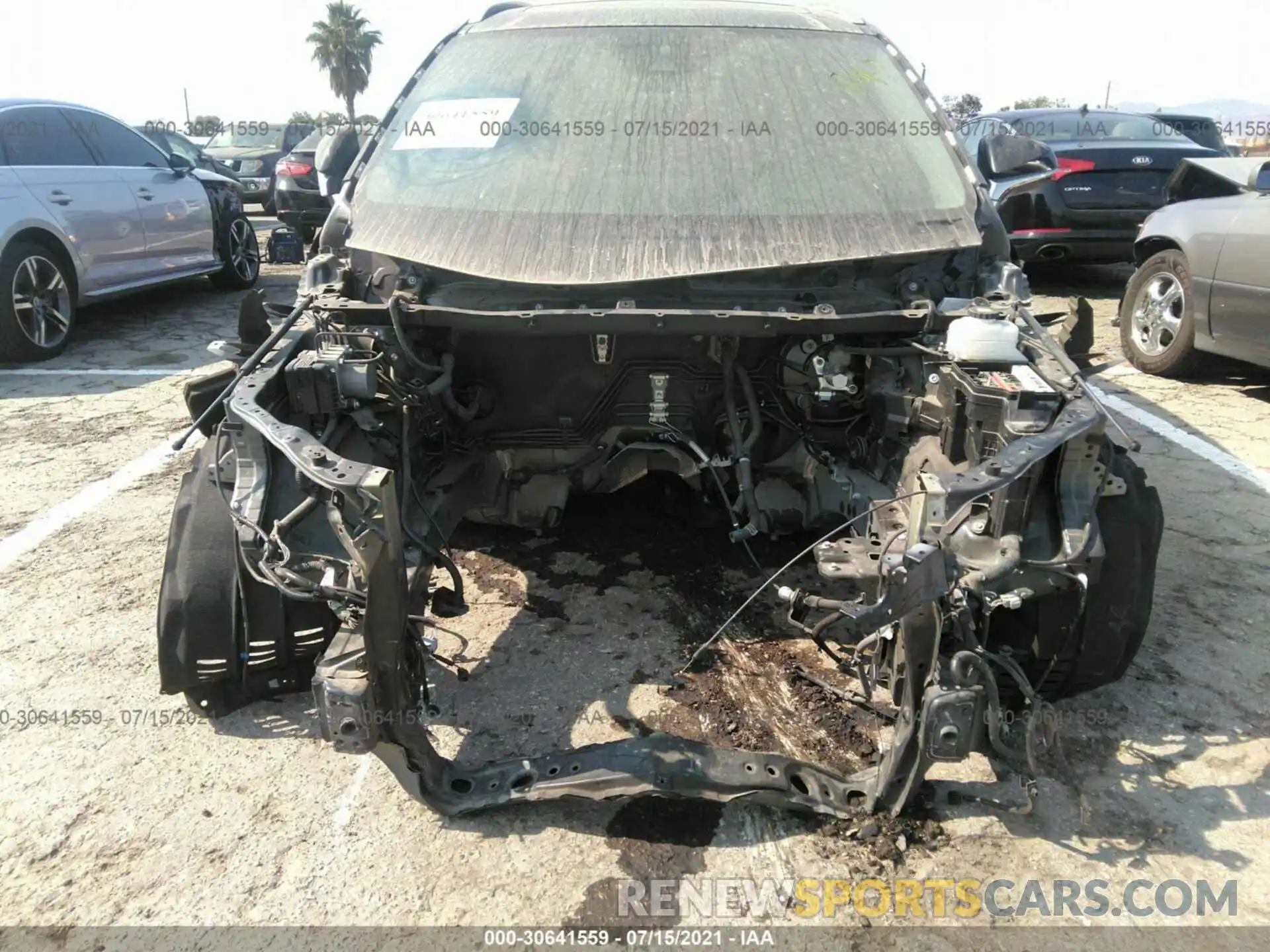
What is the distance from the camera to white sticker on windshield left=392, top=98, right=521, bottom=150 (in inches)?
126

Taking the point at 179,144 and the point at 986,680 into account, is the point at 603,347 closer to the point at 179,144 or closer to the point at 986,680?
the point at 986,680

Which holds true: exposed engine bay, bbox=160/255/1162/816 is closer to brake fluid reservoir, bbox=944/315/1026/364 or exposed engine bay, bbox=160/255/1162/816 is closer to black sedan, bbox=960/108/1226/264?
brake fluid reservoir, bbox=944/315/1026/364

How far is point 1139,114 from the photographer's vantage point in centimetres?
970

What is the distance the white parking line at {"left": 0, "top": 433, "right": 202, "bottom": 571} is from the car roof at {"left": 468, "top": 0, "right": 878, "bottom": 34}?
7.50ft

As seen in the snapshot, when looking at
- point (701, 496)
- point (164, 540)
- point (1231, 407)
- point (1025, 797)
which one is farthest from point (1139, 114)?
point (164, 540)

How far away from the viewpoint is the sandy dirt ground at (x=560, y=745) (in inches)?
85.6

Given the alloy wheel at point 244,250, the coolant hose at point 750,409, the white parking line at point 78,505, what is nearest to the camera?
the coolant hose at point 750,409

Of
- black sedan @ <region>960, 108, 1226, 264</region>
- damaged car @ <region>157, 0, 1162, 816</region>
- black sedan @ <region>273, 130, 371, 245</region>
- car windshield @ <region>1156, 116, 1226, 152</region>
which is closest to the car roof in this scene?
damaged car @ <region>157, 0, 1162, 816</region>

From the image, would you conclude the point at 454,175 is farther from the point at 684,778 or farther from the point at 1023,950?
the point at 1023,950

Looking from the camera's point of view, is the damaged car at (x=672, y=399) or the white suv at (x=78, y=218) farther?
→ the white suv at (x=78, y=218)

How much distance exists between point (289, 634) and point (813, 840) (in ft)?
5.25

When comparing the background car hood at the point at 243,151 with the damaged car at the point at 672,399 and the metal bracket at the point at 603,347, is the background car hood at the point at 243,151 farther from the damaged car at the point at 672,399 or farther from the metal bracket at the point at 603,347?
the metal bracket at the point at 603,347

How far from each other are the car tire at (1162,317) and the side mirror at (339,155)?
17.2ft

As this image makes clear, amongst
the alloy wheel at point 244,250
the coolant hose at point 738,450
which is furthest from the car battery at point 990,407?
the alloy wheel at point 244,250
